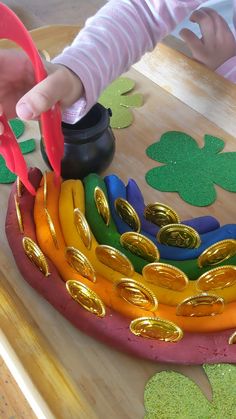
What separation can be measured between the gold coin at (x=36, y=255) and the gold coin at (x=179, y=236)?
10 cm

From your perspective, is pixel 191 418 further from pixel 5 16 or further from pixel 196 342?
pixel 5 16

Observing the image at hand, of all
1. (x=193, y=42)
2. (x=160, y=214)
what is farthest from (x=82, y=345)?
(x=193, y=42)

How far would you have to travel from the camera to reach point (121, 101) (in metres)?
0.63

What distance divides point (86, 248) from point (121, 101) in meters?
0.26

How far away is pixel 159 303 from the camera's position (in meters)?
0.40

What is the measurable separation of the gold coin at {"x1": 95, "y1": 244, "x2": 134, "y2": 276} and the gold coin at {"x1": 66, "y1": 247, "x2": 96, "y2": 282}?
0.02 meters

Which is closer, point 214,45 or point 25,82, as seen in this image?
point 25,82

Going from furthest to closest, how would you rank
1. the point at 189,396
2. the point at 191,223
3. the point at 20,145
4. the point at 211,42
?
the point at 211,42, the point at 20,145, the point at 191,223, the point at 189,396

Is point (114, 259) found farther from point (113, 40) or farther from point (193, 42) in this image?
point (193, 42)

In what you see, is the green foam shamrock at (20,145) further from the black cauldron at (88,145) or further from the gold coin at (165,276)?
the gold coin at (165,276)

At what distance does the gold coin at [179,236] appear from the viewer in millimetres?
434

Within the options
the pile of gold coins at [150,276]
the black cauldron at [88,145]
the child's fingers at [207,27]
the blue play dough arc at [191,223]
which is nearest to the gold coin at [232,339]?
the pile of gold coins at [150,276]

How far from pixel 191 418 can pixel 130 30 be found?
1.36 ft

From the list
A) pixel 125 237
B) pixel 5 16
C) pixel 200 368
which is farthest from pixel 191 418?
pixel 5 16
